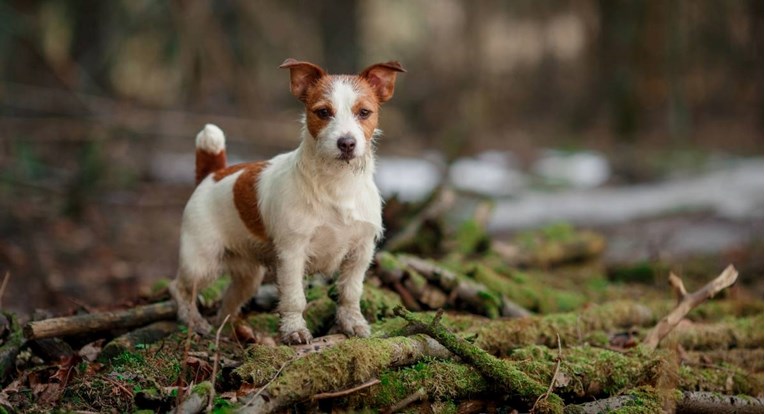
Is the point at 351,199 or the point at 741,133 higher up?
the point at 351,199

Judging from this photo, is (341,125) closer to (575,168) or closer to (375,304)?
(375,304)

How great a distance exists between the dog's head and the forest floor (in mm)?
844

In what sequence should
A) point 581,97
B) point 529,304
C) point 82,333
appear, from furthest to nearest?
point 581,97 → point 529,304 → point 82,333

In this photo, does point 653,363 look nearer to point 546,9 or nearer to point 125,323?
point 125,323

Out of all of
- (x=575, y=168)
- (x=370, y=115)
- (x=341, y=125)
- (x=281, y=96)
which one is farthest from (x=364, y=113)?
(x=281, y=96)

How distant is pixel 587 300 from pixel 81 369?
3.92 m

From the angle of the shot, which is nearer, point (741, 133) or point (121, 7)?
point (121, 7)

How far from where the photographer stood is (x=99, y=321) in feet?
14.6

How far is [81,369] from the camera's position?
3.94 meters

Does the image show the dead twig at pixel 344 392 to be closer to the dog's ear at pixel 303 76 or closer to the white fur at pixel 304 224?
the white fur at pixel 304 224

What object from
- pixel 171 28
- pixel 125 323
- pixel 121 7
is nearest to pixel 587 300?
pixel 125 323

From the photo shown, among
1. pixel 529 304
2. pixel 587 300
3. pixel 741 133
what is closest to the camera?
pixel 529 304

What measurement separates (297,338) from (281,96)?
1899 centimetres

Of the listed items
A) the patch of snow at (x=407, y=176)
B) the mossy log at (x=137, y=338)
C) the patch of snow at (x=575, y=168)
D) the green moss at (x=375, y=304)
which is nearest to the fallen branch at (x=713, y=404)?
the green moss at (x=375, y=304)
